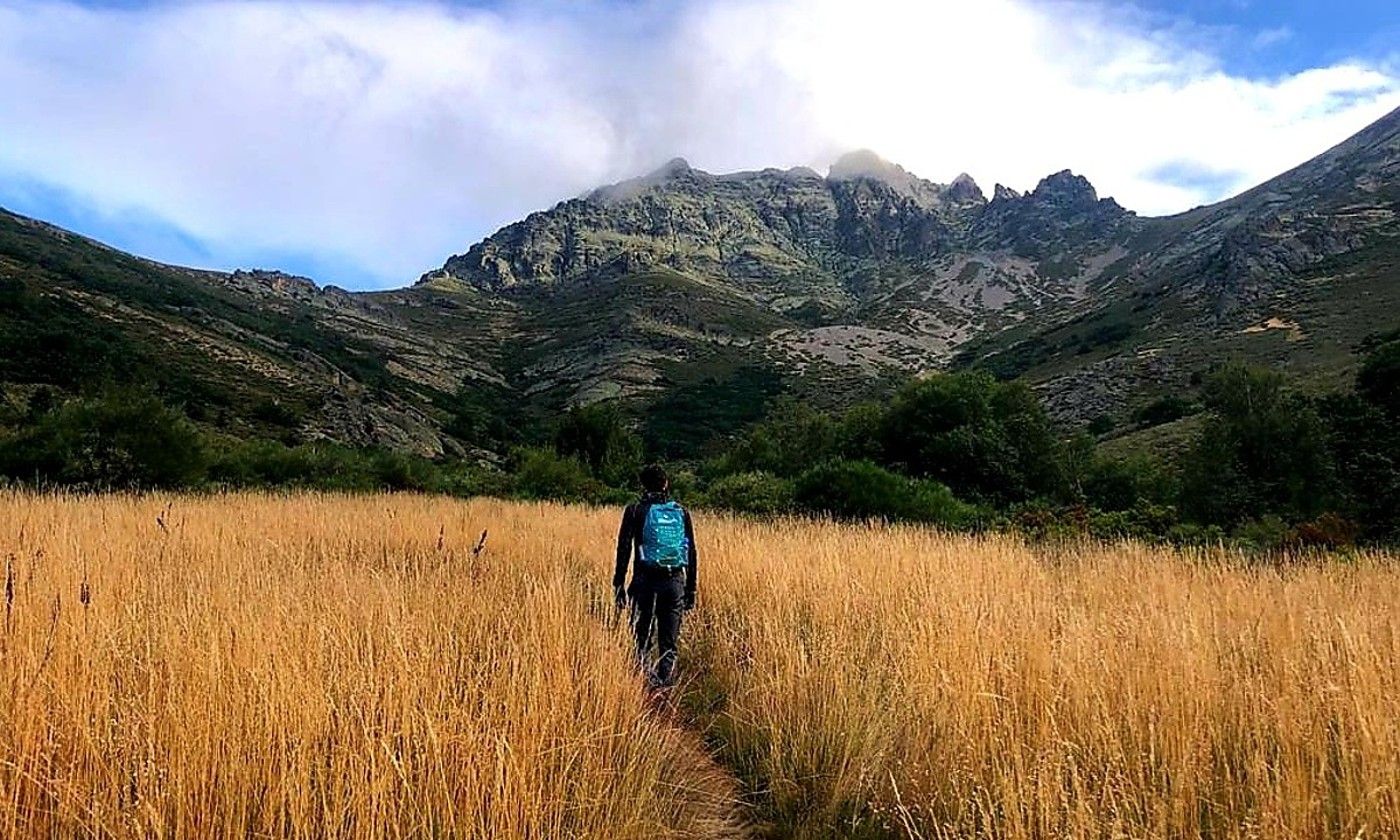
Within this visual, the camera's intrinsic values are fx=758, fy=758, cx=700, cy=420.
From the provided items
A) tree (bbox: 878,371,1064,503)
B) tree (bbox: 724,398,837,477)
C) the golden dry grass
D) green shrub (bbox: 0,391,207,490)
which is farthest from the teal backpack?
tree (bbox: 724,398,837,477)

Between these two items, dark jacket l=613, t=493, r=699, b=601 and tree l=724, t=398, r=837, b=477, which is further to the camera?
tree l=724, t=398, r=837, b=477

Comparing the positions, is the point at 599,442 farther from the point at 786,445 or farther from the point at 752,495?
the point at 752,495

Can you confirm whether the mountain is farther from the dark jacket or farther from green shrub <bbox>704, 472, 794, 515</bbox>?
the dark jacket

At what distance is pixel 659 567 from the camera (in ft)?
20.7

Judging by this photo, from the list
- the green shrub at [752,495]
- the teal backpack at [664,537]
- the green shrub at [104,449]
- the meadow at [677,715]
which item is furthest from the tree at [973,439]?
the green shrub at [104,449]

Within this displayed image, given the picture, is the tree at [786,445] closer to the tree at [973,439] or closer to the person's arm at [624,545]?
the tree at [973,439]

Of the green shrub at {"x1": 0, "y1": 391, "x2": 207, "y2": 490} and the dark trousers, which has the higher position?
the green shrub at {"x1": 0, "y1": 391, "x2": 207, "y2": 490}

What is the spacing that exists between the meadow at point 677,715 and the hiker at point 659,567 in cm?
44

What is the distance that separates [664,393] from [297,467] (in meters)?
93.7

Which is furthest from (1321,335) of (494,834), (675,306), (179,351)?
(675,306)

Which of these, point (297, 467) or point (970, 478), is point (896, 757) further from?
point (297, 467)

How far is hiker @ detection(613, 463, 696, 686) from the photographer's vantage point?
6.32 m

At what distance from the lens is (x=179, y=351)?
A: 69.1 meters

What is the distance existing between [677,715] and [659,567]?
124 centimetres
